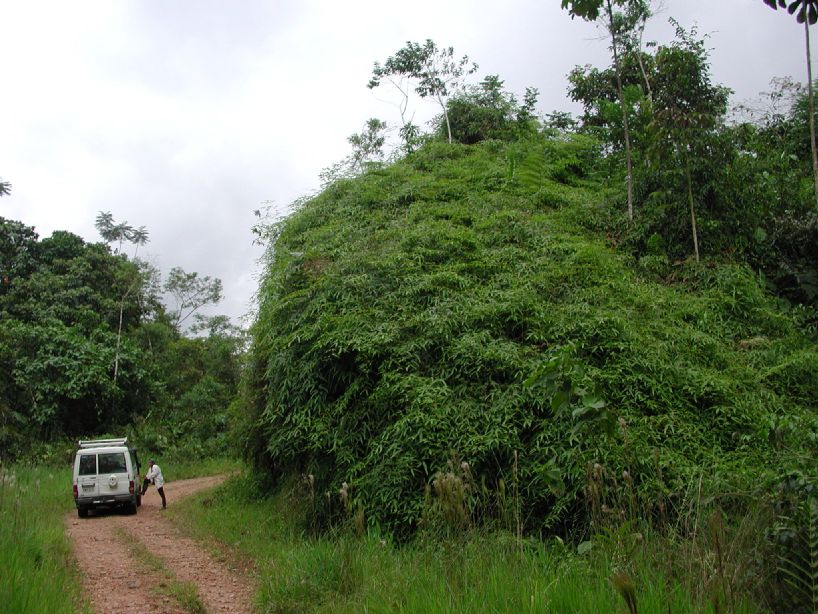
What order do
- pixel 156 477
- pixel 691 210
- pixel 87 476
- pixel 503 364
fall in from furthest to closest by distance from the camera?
pixel 156 477 < pixel 87 476 < pixel 691 210 < pixel 503 364

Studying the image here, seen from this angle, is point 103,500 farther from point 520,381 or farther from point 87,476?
point 520,381

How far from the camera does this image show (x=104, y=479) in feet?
50.2

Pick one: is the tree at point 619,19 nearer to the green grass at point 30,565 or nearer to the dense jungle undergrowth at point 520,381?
the dense jungle undergrowth at point 520,381

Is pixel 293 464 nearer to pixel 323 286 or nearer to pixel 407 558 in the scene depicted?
pixel 323 286

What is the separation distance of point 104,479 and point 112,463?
420 mm

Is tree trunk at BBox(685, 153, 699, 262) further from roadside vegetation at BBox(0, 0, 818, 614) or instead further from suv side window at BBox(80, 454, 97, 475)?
suv side window at BBox(80, 454, 97, 475)

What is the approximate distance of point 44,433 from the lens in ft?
82.5

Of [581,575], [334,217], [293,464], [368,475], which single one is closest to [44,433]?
[334,217]

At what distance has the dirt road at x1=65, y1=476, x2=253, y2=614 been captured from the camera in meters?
7.08

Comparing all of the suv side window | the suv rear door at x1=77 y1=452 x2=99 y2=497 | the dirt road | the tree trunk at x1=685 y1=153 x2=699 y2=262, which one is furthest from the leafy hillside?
the suv side window

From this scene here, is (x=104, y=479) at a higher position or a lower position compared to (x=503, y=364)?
lower

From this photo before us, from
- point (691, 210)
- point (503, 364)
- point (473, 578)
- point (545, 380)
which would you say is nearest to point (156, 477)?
point (503, 364)

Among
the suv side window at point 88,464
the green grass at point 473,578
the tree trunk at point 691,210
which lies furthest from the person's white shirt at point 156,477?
the tree trunk at point 691,210

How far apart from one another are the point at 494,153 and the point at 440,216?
5745 millimetres
